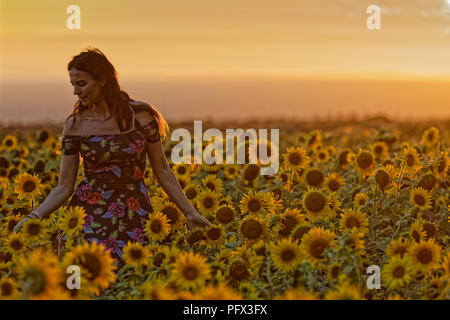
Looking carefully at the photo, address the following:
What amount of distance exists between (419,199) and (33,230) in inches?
112

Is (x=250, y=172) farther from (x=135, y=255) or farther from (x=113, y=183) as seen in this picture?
(x=135, y=255)

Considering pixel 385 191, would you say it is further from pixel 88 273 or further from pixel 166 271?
pixel 88 273

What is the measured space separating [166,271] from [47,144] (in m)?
5.52

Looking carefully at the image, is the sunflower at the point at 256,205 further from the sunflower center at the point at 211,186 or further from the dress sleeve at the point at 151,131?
the sunflower center at the point at 211,186

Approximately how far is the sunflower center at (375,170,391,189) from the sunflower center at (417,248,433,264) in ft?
4.65

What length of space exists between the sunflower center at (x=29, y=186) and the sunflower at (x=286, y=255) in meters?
2.55

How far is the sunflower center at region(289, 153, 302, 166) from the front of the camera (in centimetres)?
556

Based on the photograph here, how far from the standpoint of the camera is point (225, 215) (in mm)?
4664

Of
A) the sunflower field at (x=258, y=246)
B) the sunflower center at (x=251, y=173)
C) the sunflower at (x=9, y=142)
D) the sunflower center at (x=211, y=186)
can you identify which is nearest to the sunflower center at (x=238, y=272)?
the sunflower field at (x=258, y=246)

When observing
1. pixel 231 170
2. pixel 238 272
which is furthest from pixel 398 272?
pixel 231 170

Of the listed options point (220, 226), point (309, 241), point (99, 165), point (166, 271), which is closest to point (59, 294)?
point (166, 271)

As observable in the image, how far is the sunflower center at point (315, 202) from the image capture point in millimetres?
4516
